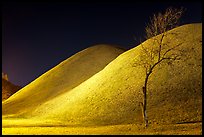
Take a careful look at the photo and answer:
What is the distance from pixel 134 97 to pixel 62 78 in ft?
151

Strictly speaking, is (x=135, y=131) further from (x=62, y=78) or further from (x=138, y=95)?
(x=62, y=78)

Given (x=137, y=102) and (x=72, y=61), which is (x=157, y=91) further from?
(x=72, y=61)

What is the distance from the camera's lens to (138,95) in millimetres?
49875

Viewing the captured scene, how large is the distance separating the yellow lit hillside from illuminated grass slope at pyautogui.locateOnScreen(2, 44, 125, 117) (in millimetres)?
13184

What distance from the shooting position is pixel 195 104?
4400 cm

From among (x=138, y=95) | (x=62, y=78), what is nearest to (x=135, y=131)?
(x=138, y=95)

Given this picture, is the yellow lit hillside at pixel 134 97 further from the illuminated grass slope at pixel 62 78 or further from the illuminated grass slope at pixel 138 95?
the illuminated grass slope at pixel 62 78

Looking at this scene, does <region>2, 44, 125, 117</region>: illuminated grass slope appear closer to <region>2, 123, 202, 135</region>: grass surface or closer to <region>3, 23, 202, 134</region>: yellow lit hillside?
<region>3, 23, 202, 134</region>: yellow lit hillside

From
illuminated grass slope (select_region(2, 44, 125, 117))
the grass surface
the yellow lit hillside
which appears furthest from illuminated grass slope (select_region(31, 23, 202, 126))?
illuminated grass slope (select_region(2, 44, 125, 117))

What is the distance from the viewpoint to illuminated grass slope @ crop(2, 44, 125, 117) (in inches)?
3127

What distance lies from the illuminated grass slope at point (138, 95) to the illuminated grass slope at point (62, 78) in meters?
14.2

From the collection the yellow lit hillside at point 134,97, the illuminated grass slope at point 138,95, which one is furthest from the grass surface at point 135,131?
the illuminated grass slope at point 138,95

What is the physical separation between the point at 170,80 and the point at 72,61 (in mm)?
56111

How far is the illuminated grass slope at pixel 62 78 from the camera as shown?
79438 mm
